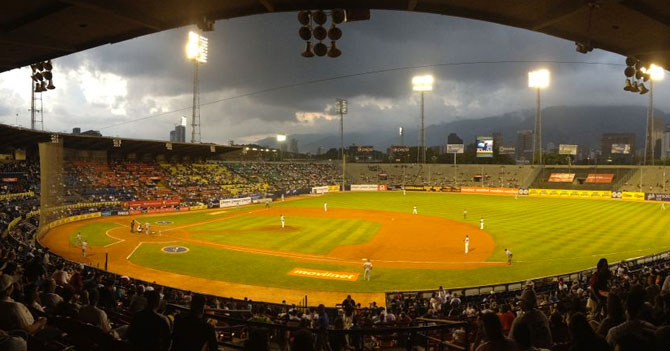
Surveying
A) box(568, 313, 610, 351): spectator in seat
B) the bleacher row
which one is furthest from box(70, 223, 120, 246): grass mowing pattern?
box(568, 313, 610, 351): spectator in seat

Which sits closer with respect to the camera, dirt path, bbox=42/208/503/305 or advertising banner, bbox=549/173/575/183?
dirt path, bbox=42/208/503/305

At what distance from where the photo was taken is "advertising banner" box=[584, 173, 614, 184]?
3079 inches

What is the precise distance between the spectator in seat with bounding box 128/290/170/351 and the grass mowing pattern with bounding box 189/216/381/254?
25.8 metres

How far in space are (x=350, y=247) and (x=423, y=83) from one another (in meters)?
68.4

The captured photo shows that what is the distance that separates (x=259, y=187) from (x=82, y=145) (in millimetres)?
30690

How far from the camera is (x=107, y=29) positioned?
784cm

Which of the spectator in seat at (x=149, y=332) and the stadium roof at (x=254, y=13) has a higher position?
the stadium roof at (x=254, y=13)

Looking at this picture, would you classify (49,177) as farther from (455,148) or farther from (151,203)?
(455,148)

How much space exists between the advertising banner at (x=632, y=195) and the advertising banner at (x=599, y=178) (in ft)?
32.4

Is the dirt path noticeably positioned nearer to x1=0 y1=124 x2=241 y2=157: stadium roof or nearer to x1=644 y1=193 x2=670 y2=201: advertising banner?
x1=0 y1=124 x2=241 y2=157: stadium roof

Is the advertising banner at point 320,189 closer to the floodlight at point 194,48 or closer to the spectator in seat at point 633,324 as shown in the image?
the floodlight at point 194,48

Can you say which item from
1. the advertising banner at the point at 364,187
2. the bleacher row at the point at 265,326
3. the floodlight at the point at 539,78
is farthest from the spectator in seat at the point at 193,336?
the advertising banner at the point at 364,187

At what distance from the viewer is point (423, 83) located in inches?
3590

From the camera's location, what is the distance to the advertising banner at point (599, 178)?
78.2 meters
